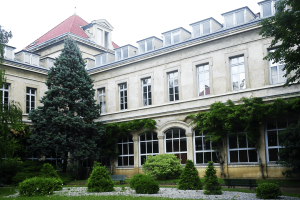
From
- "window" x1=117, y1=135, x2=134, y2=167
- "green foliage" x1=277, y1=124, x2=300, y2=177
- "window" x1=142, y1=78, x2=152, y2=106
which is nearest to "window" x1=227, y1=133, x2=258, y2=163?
"green foliage" x1=277, y1=124, x2=300, y2=177

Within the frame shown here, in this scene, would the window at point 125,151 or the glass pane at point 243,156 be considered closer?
the glass pane at point 243,156

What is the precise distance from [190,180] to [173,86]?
10987 millimetres

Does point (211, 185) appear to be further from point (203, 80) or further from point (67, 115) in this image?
point (67, 115)

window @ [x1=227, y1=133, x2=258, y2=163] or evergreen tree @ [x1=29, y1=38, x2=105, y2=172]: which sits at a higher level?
evergreen tree @ [x1=29, y1=38, x2=105, y2=172]

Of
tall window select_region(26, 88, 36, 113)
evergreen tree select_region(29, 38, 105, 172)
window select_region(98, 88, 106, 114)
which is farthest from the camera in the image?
window select_region(98, 88, 106, 114)

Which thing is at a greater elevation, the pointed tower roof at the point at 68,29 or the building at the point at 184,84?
the pointed tower roof at the point at 68,29

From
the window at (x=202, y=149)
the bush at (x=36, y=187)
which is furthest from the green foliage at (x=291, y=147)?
the bush at (x=36, y=187)

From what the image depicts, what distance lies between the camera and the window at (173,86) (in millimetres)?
25234

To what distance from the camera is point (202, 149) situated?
22.9m

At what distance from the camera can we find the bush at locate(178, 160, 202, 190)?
51.1ft

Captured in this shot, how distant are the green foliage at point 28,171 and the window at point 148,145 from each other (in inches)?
318

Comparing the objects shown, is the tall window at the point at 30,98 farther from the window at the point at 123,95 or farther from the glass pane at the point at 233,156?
the glass pane at the point at 233,156

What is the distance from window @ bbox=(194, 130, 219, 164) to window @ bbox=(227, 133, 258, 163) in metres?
1.29

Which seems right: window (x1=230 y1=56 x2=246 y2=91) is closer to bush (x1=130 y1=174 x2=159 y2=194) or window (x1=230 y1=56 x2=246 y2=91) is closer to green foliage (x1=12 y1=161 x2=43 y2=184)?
bush (x1=130 y1=174 x2=159 y2=194)
